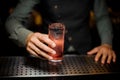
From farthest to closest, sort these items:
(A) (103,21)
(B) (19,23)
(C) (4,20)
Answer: (C) (4,20)
(A) (103,21)
(B) (19,23)

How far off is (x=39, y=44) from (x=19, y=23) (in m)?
0.41

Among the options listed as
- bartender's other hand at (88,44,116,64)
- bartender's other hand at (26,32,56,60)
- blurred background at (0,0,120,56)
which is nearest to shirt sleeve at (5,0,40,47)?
bartender's other hand at (26,32,56,60)

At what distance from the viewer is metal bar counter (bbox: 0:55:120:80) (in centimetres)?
134

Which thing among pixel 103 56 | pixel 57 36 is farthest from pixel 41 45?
pixel 103 56

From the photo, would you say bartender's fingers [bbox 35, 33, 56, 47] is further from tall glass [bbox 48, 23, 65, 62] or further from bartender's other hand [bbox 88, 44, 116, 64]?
bartender's other hand [bbox 88, 44, 116, 64]

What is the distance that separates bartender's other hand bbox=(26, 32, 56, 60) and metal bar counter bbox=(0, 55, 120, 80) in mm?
47

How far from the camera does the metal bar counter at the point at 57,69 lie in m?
1.34

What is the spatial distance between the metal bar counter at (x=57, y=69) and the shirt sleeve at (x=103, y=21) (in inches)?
19.8

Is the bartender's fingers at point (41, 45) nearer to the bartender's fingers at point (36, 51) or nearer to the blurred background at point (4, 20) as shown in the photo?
the bartender's fingers at point (36, 51)

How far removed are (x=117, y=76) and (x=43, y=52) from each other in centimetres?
A: 47

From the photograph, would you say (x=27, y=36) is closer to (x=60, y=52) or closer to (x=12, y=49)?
(x=60, y=52)

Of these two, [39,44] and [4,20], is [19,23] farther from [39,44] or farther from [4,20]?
[4,20]

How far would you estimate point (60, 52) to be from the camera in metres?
1.50

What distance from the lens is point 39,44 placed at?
1.55 metres
